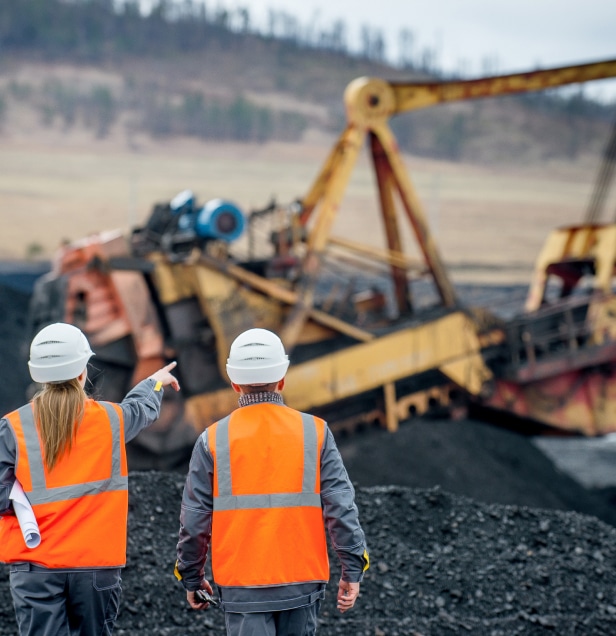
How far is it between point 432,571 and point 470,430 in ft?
17.3

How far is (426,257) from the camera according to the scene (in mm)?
7188

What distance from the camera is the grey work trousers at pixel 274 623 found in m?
2.44

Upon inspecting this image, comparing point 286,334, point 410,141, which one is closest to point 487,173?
point 410,141

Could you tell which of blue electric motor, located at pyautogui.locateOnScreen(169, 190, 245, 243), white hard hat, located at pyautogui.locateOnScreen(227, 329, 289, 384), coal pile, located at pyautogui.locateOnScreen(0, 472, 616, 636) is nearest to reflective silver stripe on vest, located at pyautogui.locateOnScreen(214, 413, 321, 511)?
white hard hat, located at pyautogui.locateOnScreen(227, 329, 289, 384)

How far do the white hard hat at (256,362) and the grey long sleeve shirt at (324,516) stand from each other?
0.21 m

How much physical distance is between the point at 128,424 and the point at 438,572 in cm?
226

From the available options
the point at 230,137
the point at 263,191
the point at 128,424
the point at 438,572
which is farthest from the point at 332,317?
the point at 230,137

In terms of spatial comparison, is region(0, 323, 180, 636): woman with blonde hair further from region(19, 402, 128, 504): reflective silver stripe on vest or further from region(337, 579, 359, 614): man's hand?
region(337, 579, 359, 614): man's hand

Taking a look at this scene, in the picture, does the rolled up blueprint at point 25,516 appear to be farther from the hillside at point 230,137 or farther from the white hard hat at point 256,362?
the hillside at point 230,137

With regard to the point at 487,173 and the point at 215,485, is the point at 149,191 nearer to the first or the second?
the point at 487,173

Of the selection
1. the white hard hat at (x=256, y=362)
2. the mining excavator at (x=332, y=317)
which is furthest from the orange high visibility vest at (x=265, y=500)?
the mining excavator at (x=332, y=317)

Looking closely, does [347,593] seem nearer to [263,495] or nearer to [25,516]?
[263,495]

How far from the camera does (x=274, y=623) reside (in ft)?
8.23

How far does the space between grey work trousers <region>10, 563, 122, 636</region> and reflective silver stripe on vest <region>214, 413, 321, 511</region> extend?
47 centimetres
